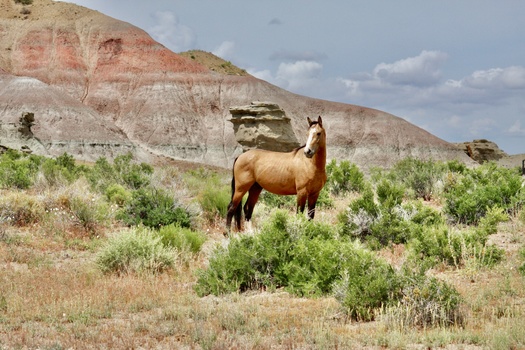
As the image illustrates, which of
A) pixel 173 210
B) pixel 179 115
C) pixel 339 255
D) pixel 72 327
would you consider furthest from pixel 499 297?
pixel 179 115

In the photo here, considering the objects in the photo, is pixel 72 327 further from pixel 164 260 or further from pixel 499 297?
pixel 499 297

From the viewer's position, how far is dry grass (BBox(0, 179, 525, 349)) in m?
6.66

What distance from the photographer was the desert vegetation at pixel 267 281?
273 inches

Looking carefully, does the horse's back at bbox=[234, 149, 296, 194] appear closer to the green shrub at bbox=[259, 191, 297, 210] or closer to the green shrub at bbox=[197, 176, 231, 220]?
the green shrub at bbox=[197, 176, 231, 220]

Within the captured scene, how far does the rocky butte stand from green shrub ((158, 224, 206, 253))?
62921 millimetres

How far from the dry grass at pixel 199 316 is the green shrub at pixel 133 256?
23 cm

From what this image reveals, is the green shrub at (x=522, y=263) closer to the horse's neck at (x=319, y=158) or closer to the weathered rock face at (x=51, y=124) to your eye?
the horse's neck at (x=319, y=158)

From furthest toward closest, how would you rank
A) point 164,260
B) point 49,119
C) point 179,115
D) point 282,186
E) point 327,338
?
point 179,115 → point 49,119 → point 282,186 → point 164,260 → point 327,338

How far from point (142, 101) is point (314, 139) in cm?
7714

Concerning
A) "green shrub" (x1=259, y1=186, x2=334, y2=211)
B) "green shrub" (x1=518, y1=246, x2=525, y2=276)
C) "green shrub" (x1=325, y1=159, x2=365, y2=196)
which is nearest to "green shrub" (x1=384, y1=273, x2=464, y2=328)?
"green shrub" (x1=518, y1=246, x2=525, y2=276)

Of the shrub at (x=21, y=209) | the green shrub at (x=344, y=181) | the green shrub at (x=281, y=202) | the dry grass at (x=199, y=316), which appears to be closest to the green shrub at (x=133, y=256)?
the dry grass at (x=199, y=316)

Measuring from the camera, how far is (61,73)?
293 ft

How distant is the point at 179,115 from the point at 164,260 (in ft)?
247

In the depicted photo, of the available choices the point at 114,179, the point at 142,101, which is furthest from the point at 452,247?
the point at 142,101
